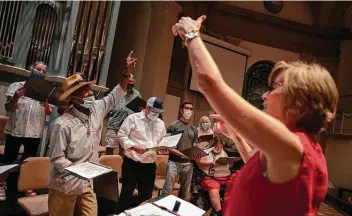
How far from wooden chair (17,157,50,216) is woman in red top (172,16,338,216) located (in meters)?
2.35

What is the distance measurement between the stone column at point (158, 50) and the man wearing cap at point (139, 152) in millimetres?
2803

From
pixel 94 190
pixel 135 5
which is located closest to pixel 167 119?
pixel 135 5

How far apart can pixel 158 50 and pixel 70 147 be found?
4510 mm

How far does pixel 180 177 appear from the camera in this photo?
14.7 feet

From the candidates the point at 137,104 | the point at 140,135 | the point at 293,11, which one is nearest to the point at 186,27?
the point at 140,135

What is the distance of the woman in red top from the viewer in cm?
83

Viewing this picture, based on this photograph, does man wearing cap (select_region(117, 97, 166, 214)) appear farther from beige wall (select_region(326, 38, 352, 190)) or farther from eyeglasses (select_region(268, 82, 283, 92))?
beige wall (select_region(326, 38, 352, 190))

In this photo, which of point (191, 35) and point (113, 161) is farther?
point (113, 161)

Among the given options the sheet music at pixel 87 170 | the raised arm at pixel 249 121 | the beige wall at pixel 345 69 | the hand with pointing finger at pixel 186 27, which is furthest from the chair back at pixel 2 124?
the beige wall at pixel 345 69

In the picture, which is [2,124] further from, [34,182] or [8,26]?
[34,182]

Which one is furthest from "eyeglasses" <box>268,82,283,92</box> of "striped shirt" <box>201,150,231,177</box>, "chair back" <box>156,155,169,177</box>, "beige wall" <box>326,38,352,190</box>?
"beige wall" <box>326,38,352,190</box>

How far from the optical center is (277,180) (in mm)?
854

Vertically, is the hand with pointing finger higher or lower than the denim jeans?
higher

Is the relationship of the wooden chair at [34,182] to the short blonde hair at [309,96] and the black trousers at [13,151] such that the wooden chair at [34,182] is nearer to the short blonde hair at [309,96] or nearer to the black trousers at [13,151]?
the black trousers at [13,151]
